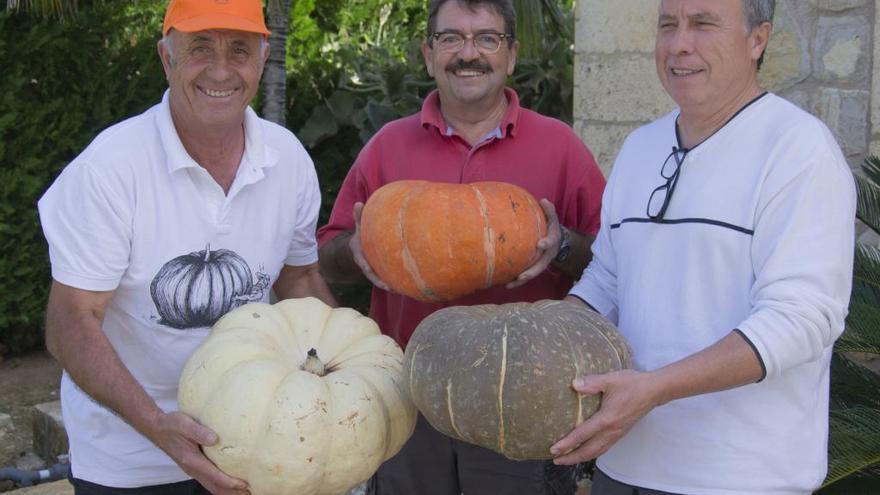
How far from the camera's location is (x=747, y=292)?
93.7 inches

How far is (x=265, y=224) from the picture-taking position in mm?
2971

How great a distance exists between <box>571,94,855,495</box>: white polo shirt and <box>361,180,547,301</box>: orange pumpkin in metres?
0.37

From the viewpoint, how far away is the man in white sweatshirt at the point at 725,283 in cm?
226

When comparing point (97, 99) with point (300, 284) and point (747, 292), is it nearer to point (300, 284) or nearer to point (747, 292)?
point (300, 284)

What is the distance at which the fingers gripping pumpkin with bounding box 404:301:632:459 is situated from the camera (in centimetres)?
227

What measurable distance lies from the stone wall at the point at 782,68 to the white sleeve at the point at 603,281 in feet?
8.11

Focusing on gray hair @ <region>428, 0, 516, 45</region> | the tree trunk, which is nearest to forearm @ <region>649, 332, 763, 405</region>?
gray hair @ <region>428, 0, 516, 45</region>

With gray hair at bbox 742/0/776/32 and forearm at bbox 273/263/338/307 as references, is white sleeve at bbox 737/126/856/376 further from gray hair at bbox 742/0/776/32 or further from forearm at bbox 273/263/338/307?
forearm at bbox 273/263/338/307

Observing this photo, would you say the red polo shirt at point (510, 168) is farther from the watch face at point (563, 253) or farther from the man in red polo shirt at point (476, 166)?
the watch face at point (563, 253)

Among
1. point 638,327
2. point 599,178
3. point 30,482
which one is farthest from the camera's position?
point 30,482

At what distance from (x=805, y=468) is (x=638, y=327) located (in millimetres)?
512

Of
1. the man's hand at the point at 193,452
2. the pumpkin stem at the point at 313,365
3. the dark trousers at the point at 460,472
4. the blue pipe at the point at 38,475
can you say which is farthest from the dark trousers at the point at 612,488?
the blue pipe at the point at 38,475

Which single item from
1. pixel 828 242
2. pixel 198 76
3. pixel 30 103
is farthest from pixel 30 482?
pixel 828 242

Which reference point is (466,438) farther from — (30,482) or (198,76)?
(30,482)
